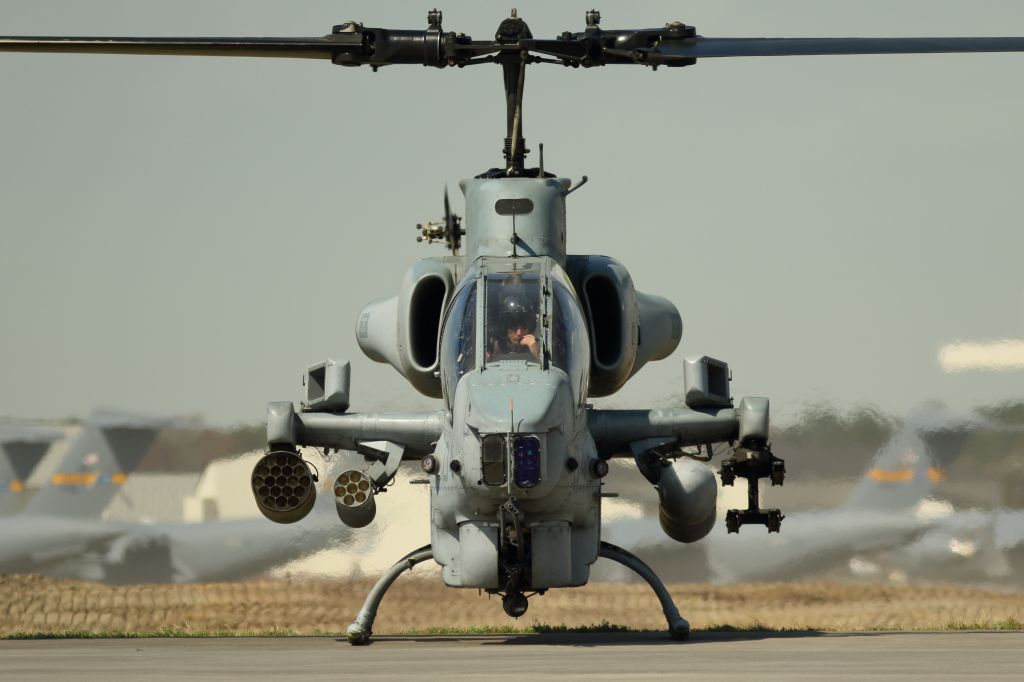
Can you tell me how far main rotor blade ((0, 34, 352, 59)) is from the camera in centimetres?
1512

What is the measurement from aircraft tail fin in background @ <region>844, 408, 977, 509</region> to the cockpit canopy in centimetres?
524

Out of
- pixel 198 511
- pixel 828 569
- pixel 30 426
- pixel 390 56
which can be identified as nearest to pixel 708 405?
pixel 828 569

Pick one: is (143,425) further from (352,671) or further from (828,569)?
(352,671)

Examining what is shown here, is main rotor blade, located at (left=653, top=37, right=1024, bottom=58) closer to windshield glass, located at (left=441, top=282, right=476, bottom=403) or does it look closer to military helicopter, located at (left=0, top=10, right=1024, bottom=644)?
military helicopter, located at (left=0, top=10, right=1024, bottom=644)

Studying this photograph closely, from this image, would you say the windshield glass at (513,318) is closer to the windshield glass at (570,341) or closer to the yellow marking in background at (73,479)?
the windshield glass at (570,341)

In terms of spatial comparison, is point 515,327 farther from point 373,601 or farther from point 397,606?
point 397,606

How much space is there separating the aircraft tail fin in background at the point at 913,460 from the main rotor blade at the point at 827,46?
5.52 metres

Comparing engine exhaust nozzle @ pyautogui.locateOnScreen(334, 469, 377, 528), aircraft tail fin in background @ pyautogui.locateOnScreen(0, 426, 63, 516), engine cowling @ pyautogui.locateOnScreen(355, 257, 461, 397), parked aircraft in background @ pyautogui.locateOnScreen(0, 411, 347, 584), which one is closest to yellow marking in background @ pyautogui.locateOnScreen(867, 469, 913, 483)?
engine cowling @ pyautogui.locateOnScreen(355, 257, 461, 397)

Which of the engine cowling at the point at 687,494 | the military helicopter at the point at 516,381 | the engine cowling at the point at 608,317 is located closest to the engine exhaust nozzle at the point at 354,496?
the military helicopter at the point at 516,381

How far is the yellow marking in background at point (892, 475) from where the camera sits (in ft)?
65.0

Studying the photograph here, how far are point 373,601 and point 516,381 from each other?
3000mm

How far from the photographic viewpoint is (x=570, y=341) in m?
15.6

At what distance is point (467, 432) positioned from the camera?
14.5 meters

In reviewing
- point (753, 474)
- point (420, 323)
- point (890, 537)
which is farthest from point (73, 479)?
point (890, 537)
